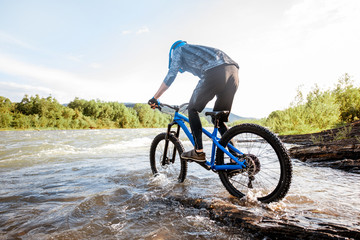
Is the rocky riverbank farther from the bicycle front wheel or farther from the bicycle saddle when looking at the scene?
the bicycle front wheel

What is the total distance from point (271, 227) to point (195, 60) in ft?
7.61

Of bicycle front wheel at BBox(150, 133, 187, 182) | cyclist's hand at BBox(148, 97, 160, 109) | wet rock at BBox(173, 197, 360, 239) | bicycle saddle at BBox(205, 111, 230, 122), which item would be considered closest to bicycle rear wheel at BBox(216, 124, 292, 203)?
bicycle saddle at BBox(205, 111, 230, 122)

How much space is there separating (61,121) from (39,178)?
61115 millimetres

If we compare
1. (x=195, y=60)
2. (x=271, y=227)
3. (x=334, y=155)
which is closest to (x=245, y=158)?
(x=271, y=227)

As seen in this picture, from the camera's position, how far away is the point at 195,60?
9.47 feet

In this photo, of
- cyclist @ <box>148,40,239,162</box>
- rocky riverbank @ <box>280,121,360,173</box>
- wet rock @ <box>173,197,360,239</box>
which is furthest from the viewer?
rocky riverbank @ <box>280,121,360,173</box>

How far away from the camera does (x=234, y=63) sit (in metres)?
2.75

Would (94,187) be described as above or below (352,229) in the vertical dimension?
below

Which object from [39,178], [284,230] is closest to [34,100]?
[39,178]

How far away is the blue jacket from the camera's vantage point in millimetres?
2699

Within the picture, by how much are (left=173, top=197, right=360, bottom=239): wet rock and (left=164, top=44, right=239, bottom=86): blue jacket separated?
187 centimetres

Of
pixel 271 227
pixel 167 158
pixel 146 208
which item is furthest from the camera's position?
pixel 167 158

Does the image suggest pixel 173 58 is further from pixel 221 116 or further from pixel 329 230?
pixel 329 230

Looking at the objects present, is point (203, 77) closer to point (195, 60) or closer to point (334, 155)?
point (195, 60)
